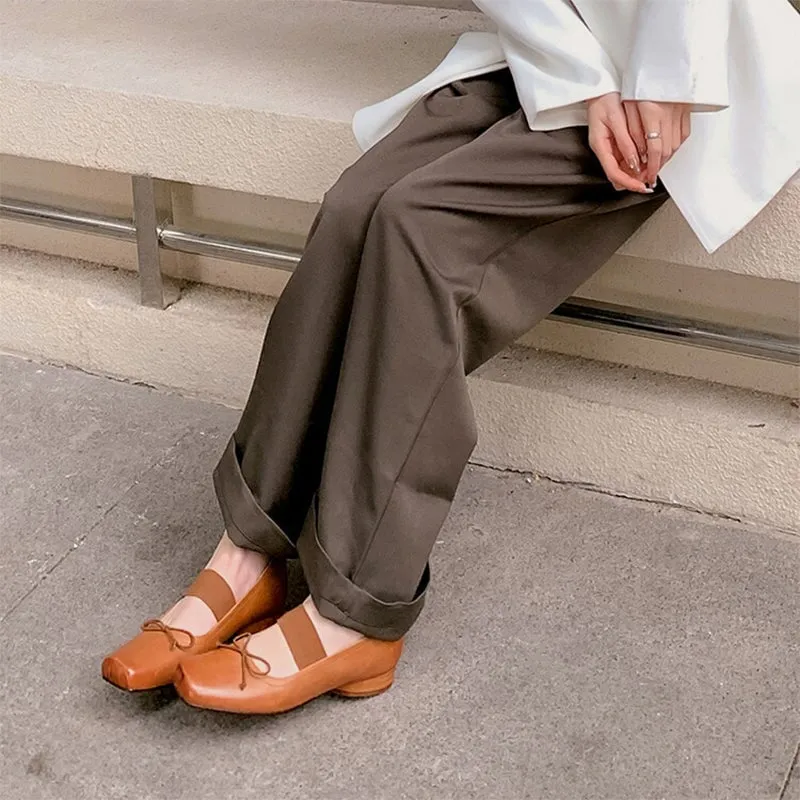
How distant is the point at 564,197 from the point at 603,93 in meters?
0.10

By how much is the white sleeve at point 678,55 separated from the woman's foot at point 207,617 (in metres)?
0.59

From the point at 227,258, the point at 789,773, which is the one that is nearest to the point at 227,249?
the point at 227,258

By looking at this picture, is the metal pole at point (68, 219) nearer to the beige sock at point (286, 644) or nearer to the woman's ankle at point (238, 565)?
the woman's ankle at point (238, 565)

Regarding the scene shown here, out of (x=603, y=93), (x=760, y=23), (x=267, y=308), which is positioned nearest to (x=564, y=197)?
(x=603, y=93)

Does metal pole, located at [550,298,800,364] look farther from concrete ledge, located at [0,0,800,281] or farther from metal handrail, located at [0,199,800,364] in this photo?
concrete ledge, located at [0,0,800,281]

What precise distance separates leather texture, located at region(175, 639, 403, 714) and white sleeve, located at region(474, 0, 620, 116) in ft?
1.80

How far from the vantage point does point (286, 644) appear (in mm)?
1205

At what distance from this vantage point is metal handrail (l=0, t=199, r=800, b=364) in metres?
1.48

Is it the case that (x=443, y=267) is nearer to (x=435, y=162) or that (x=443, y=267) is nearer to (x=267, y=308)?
(x=435, y=162)

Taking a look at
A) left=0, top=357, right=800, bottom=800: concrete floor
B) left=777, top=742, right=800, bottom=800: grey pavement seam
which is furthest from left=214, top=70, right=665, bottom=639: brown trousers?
left=777, top=742, right=800, bottom=800: grey pavement seam

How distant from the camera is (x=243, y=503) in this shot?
4.16ft

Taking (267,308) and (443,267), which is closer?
(443,267)

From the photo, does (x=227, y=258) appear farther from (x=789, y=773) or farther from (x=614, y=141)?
(x=789, y=773)

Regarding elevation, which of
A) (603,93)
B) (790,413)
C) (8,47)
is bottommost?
(790,413)
